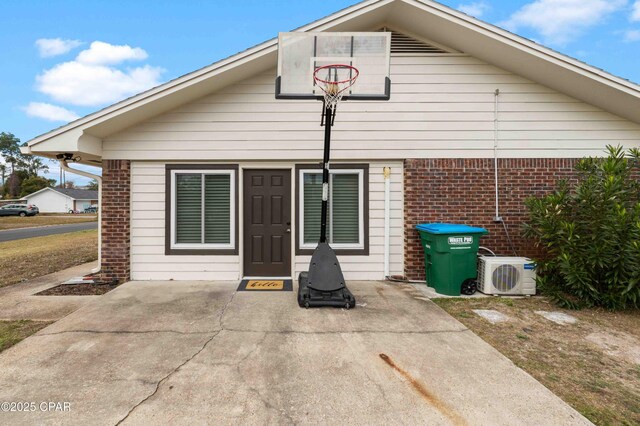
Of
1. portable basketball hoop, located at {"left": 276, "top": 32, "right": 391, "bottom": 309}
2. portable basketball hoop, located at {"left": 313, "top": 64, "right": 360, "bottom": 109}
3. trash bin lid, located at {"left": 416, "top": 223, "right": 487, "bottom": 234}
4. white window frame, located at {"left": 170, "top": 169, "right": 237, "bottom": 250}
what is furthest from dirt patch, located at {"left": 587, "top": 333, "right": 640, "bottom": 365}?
white window frame, located at {"left": 170, "top": 169, "right": 237, "bottom": 250}

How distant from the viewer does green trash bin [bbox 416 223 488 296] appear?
17.9 feet

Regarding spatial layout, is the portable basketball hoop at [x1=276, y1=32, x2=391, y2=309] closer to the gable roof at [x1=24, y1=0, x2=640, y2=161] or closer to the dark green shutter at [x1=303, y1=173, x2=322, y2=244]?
the gable roof at [x1=24, y1=0, x2=640, y2=161]

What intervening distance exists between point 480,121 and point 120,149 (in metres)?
6.96

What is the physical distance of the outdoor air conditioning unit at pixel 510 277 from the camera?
18.4ft

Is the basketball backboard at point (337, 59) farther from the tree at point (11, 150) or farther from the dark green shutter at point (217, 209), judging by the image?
the tree at point (11, 150)

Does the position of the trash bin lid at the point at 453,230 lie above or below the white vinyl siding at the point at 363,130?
below

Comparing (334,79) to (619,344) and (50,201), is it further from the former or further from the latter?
(50,201)

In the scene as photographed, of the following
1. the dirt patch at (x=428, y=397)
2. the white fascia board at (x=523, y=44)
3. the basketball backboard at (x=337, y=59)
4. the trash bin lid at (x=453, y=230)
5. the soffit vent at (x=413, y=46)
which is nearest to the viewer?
the dirt patch at (x=428, y=397)

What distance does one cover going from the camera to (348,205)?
6590 mm

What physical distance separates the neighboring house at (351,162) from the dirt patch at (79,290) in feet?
1.28

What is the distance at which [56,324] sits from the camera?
13.9 ft

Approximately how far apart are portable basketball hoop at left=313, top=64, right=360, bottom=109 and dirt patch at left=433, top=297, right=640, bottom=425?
364cm

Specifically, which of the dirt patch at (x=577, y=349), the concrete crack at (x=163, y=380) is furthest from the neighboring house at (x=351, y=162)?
the concrete crack at (x=163, y=380)

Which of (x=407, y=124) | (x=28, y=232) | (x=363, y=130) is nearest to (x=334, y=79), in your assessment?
(x=363, y=130)
